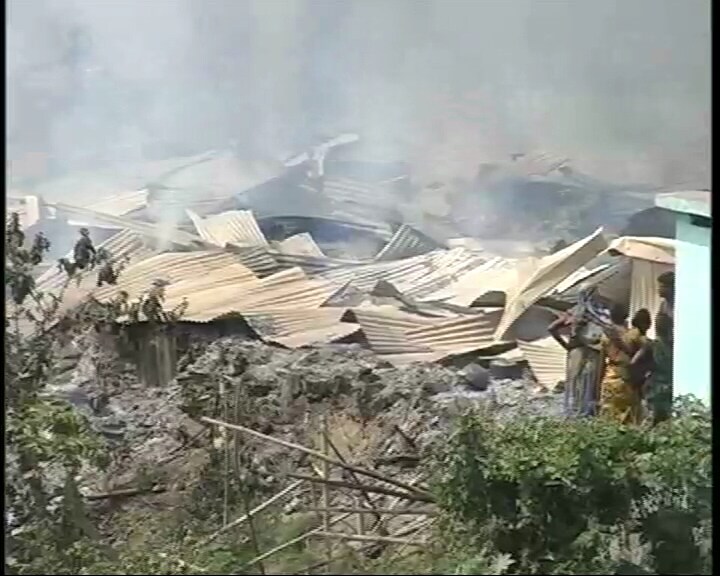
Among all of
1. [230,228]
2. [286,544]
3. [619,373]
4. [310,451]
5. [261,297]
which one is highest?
[230,228]

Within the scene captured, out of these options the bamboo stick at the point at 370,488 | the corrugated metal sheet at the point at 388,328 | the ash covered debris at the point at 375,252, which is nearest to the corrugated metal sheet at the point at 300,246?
the ash covered debris at the point at 375,252

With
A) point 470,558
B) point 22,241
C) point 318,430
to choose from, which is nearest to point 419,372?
point 318,430

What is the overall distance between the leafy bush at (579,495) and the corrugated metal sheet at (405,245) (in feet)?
0.86

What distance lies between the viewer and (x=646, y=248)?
163cm

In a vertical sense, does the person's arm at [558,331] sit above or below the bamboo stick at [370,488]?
above

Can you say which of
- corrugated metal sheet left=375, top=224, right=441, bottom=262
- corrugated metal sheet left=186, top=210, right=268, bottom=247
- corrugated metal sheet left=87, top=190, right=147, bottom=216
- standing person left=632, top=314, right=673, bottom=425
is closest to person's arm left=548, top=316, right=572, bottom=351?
standing person left=632, top=314, right=673, bottom=425

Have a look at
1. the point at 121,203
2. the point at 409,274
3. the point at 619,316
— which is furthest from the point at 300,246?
the point at 619,316

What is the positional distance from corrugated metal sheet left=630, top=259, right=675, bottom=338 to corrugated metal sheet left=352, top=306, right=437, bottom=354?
0.33 meters

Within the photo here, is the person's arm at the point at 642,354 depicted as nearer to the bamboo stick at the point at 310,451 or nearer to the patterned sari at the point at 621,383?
the patterned sari at the point at 621,383

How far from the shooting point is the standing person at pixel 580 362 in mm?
1620

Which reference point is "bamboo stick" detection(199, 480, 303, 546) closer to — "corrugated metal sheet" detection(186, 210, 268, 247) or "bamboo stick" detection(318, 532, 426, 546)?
"bamboo stick" detection(318, 532, 426, 546)

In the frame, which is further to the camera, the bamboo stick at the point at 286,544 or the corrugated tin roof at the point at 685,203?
the corrugated tin roof at the point at 685,203

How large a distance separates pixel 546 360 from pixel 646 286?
0.19m

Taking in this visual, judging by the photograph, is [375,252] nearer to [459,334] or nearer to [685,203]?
[459,334]
